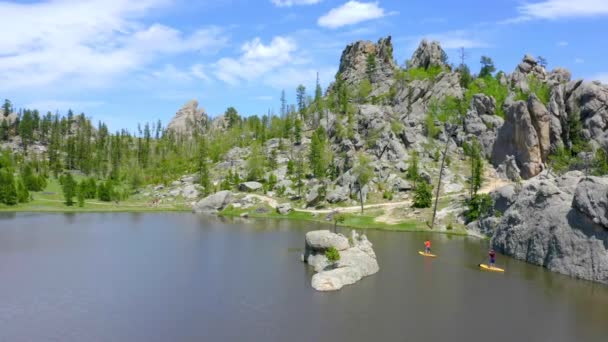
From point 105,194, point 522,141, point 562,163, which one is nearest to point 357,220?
point 562,163

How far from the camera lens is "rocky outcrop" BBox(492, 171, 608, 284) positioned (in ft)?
193

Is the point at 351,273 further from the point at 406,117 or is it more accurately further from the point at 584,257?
the point at 406,117

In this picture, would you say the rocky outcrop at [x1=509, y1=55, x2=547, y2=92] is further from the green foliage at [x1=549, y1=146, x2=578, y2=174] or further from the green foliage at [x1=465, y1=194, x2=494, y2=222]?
the green foliage at [x1=465, y1=194, x2=494, y2=222]

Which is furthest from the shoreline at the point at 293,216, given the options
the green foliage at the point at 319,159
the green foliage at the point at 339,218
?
the green foliage at the point at 319,159

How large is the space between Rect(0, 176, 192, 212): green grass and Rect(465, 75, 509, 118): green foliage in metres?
121

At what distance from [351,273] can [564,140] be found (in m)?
117

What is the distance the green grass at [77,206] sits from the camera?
452ft

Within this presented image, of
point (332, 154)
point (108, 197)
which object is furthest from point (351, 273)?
point (108, 197)

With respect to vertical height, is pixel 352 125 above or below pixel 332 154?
above

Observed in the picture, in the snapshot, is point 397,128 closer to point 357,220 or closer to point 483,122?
point 483,122

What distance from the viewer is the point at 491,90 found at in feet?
613

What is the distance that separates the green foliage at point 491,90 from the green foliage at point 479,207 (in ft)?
273

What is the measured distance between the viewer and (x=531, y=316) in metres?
44.1

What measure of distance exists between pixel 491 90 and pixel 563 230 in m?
137
